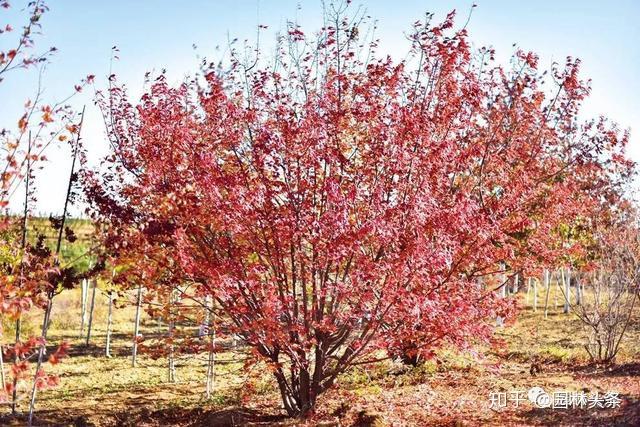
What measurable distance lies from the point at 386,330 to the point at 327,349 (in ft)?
3.58

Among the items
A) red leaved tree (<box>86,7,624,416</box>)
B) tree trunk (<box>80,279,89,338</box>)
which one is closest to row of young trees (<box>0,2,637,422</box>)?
red leaved tree (<box>86,7,624,416</box>)

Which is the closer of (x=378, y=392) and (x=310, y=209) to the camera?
(x=310, y=209)

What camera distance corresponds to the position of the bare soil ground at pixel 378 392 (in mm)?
9375

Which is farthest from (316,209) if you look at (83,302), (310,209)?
(83,302)

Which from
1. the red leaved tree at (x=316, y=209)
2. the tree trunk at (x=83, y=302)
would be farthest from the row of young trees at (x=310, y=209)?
the tree trunk at (x=83, y=302)

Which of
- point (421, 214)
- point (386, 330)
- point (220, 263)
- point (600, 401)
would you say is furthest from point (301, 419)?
point (600, 401)

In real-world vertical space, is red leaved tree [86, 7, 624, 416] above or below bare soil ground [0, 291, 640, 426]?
above

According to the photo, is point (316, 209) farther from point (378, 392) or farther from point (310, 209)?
point (378, 392)

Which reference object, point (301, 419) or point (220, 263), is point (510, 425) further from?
point (220, 263)

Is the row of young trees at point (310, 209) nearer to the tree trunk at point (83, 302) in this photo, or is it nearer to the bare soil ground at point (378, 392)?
the bare soil ground at point (378, 392)

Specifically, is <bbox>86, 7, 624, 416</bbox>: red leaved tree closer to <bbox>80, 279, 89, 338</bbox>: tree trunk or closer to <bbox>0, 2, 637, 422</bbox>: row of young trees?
<bbox>0, 2, 637, 422</bbox>: row of young trees

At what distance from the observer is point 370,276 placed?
784cm

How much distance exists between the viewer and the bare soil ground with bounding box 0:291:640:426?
9375 mm

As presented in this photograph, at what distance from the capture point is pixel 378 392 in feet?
37.4
